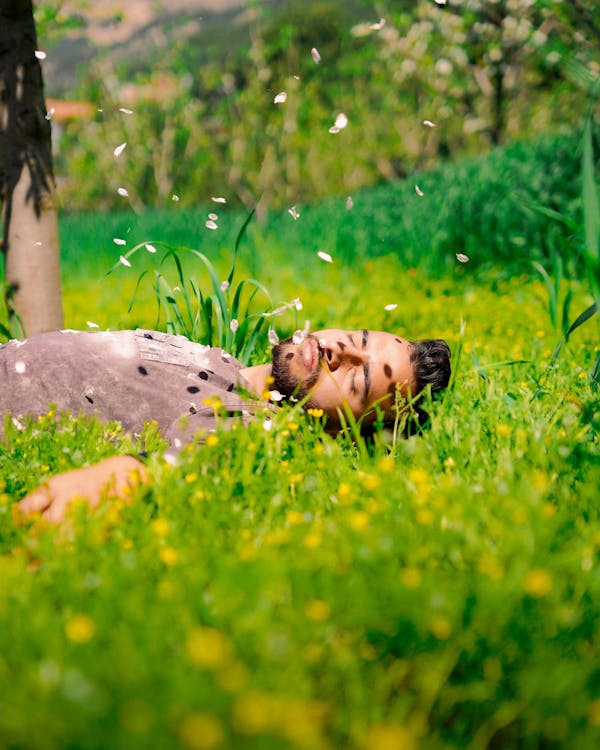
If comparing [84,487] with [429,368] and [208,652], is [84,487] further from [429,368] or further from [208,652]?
[429,368]

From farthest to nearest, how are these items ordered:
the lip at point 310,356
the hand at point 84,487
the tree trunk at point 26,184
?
the tree trunk at point 26,184 → the lip at point 310,356 → the hand at point 84,487

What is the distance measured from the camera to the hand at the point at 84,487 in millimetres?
1942

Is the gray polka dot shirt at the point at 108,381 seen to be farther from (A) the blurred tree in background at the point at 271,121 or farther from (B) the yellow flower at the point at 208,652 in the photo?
(A) the blurred tree in background at the point at 271,121

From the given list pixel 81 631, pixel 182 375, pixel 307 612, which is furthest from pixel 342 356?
pixel 81 631

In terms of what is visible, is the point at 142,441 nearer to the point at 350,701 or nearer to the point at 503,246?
the point at 350,701

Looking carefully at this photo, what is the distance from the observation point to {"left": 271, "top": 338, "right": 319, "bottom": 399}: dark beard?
287 cm

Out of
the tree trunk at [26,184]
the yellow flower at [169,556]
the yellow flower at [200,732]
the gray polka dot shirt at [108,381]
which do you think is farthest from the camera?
the tree trunk at [26,184]

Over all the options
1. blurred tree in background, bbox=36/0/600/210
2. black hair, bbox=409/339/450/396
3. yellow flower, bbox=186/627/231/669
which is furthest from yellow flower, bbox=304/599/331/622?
blurred tree in background, bbox=36/0/600/210

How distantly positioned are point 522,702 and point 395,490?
2.23 feet

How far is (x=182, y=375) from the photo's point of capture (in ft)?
9.41

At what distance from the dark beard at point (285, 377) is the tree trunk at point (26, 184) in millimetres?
1454

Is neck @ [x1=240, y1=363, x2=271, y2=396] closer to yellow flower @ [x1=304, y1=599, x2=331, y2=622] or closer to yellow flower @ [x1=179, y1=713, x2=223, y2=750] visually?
yellow flower @ [x1=304, y1=599, x2=331, y2=622]

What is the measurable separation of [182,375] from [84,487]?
2.94 ft

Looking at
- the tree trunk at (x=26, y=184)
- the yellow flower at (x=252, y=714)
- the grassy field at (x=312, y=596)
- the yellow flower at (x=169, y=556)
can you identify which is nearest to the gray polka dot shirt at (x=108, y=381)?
the grassy field at (x=312, y=596)
